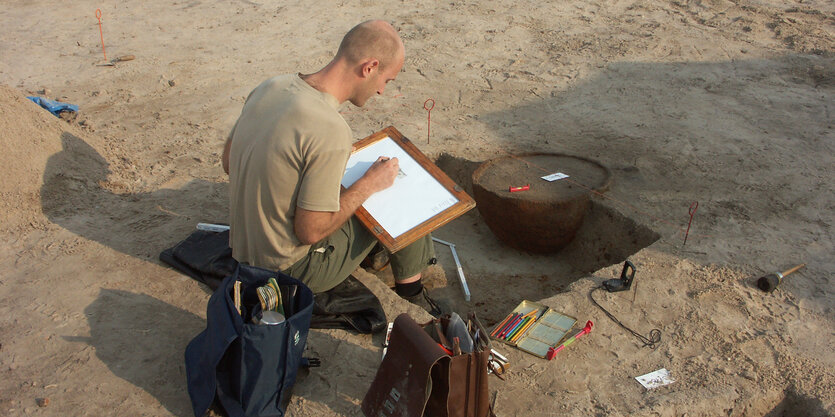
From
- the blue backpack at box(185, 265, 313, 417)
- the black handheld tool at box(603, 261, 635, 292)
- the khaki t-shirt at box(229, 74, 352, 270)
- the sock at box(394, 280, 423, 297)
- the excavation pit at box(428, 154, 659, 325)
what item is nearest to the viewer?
the blue backpack at box(185, 265, 313, 417)

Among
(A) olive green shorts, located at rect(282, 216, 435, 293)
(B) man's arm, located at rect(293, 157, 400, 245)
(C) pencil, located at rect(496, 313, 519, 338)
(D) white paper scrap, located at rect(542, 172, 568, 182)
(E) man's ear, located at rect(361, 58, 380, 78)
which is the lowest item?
(C) pencil, located at rect(496, 313, 519, 338)

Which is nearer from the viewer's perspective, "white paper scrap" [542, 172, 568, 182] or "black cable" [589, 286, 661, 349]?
"black cable" [589, 286, 661, 349]

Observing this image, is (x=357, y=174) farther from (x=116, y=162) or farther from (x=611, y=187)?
(x=116, y=162)

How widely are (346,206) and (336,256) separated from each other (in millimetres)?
418

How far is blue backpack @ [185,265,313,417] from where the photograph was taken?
2863 millimetres

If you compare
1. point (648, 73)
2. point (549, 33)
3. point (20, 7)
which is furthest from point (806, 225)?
point (20, 7)

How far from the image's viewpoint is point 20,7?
34.0 ft

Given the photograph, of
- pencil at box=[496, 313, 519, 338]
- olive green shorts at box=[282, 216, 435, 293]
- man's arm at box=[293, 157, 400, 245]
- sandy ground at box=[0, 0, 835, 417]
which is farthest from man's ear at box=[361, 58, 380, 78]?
pencil at box=[496, 313, 519, 338]

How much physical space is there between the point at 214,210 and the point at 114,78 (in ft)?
12.7

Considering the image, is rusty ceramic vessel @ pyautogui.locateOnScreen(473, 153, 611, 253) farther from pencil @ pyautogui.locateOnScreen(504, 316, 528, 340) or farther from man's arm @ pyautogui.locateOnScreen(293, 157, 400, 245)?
man's arm @ pyautogui.locateOnScreen(293, 157, 400, 245)

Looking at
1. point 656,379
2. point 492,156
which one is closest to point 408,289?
point 656,379

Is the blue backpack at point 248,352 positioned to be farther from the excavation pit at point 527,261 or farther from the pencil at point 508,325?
the excavation pit at point 527,261

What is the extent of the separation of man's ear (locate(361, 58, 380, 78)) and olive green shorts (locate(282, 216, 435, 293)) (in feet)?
2.90

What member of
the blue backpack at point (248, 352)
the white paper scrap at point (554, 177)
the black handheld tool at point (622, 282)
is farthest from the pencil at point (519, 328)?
the white paper scrap at point (554, 177)
